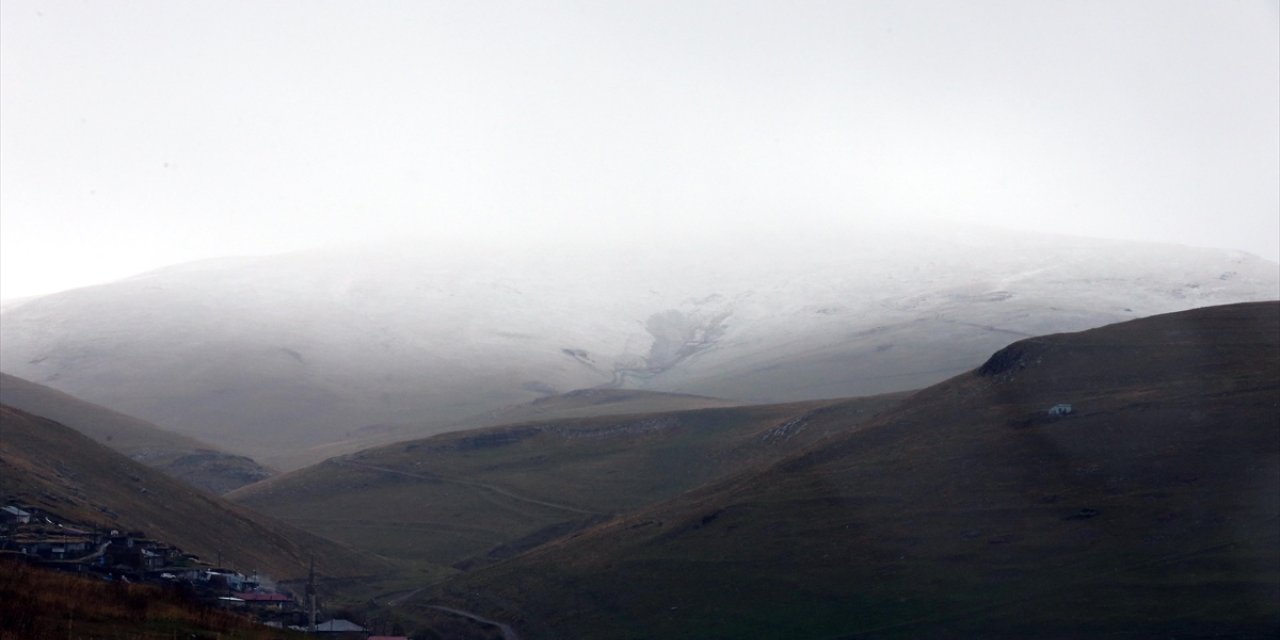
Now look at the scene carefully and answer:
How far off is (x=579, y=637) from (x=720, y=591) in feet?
27.7

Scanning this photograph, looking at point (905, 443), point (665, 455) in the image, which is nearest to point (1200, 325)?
point (905, 443)

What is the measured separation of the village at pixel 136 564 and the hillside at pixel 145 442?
88.3 m

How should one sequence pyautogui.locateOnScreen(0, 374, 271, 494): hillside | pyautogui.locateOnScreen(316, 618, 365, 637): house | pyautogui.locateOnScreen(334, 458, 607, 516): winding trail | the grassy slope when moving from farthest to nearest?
the grassy slope
pyautogui.locateOnScreen(0, 374, 271, 494): hillside
pyautogui.locateOnScreen(334, 458, 607, 516): winding trail
pyautogui.locateOnScreen(316, 618, 365, 637): house

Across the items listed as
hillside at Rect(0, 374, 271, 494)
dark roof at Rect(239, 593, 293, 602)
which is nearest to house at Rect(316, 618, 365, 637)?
dark roof at Rect(239, 593, 293, 602)

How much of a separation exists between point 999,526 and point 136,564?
147ft

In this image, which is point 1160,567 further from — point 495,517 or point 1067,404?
point 495,517

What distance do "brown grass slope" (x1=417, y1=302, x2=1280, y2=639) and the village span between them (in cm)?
2131

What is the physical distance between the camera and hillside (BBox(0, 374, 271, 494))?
474ft

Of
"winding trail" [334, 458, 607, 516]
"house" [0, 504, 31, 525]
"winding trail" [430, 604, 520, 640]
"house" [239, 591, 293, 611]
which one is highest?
"house" [0, 504, 31, 525]

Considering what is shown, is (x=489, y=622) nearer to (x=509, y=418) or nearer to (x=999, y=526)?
(x=999, y=526)

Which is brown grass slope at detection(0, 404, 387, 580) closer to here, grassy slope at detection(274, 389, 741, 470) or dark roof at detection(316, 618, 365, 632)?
dark roof at detection(316, 618, 365, 632)

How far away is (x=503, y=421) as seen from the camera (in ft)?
613

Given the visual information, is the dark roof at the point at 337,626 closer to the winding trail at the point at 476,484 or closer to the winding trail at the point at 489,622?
the winding trail at the point at 489,622

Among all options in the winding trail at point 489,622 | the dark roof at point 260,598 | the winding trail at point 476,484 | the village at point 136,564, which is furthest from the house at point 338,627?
the winding trail at point 476,484
